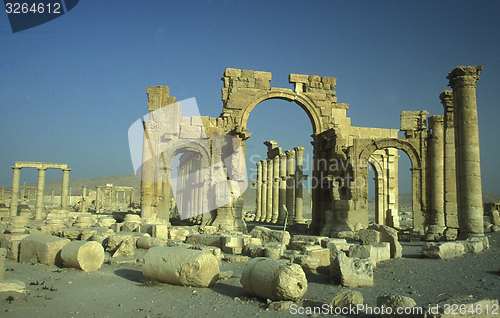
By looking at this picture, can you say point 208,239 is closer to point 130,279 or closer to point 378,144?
point 130,279

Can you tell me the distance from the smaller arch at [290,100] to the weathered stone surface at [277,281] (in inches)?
506

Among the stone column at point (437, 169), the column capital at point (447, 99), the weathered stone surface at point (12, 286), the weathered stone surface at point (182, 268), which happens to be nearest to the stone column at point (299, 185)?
the stone column at point (437, 169)

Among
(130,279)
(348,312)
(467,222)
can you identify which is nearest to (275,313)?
(348,312)

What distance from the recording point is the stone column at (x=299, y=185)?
23467mm

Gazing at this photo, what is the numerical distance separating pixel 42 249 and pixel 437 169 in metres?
16.4

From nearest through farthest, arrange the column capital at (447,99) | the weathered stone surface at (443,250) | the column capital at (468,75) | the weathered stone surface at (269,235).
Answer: the weathered stone surface at (443,250)
the weathered stone surface at (269,235)
the column capital at (468,75)
the column capital at (447,99)

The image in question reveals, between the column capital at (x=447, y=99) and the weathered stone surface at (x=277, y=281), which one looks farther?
the column capital at (x=447, y=99)

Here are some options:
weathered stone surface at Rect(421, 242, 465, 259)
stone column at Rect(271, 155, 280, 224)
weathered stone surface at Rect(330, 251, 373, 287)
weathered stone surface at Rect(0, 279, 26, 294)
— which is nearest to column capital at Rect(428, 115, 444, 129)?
weathered stone surface at Rect(421, 242, 465, 259)

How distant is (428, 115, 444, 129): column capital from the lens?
17844 millimetres

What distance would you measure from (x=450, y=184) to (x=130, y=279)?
14.2m

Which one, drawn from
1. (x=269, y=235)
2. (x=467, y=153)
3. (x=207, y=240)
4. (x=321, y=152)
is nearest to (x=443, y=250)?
(x=467, y=153)

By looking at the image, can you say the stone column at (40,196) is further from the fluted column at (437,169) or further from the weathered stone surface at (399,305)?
the weathered stone surface at (399,305)

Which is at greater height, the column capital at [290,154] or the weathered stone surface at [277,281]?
the column capital at [290,154]

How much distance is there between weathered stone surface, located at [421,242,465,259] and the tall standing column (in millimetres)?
6814
